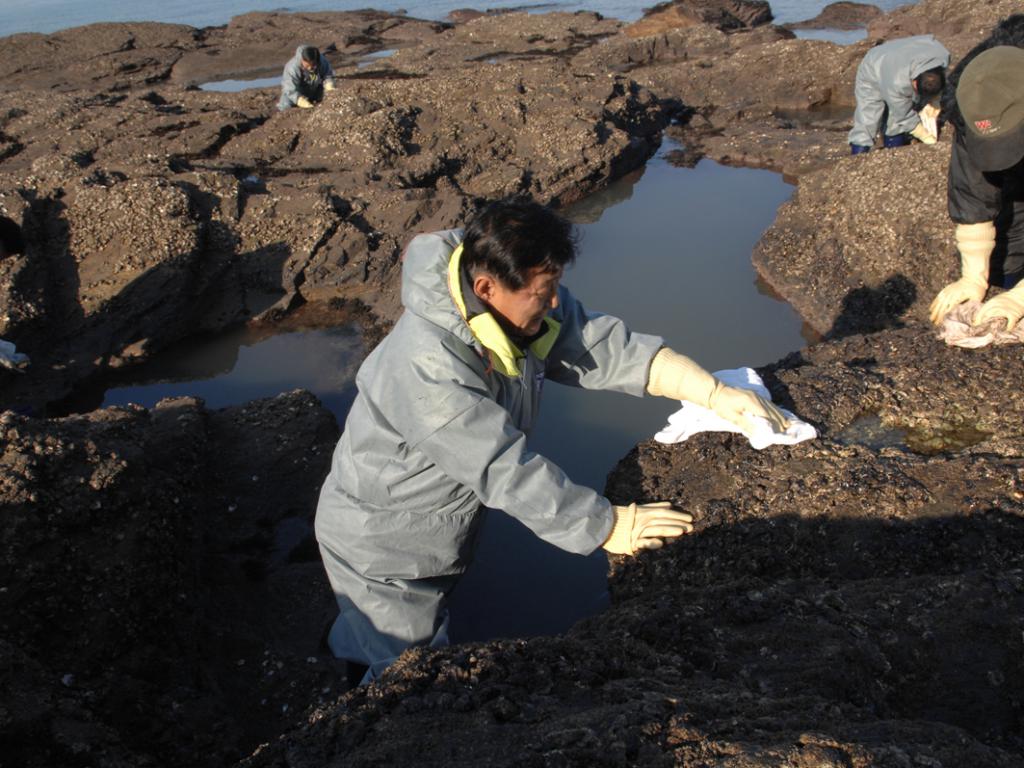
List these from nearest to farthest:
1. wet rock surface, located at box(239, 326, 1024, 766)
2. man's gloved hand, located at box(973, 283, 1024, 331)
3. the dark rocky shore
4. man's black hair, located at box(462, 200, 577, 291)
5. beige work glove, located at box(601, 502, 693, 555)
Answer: wet rock surface, located at box(239, 326, 1024, 766), the dark rocky shore, man's black hair, located at box(462, 200, 577, 291), beige work glove, located at box(601, 502, 693, 555), man's gloved hand, located at box(973, 283, 1024, 331)

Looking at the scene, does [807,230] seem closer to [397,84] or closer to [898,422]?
[898,422]

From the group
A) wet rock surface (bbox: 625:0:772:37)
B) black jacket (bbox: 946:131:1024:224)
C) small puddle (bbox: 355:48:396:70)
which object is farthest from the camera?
wet rock surface (bbox: 625:0:772:37)

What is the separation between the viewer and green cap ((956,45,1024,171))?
95.1 inches

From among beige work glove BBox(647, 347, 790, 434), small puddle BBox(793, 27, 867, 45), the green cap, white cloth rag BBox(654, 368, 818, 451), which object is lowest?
white cloth rag BBox(654, 368, 818, 451)

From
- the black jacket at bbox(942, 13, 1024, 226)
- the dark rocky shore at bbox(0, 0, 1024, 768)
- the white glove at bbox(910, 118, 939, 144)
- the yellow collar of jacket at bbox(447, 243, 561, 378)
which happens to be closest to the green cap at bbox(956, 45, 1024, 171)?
the black jacket at bbox(942, 13, 1024, 226)

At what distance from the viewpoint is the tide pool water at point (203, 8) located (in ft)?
70.5

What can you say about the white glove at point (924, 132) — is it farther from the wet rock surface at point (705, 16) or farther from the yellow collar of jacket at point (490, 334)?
the wet rock surface at point (705, 16)

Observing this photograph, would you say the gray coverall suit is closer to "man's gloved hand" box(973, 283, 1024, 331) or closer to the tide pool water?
"man's gloved hand" box(973, 283, 1024, 331)

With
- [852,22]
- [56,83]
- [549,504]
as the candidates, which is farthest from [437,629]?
[852,22]

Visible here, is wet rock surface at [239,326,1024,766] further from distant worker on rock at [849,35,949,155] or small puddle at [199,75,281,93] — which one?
small puddle at [199,75,281,93]

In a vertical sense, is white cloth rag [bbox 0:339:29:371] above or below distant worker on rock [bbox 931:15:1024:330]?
below

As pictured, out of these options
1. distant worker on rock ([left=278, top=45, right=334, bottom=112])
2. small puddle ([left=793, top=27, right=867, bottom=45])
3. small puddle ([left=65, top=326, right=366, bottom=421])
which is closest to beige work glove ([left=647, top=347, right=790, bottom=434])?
small puddle ([left=65, top=326, right=366, bottom=421])

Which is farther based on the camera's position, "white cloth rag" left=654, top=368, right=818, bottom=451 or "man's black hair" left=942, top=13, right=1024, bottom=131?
"man's black hair" left=942, top=13, right=1024, bottom=131

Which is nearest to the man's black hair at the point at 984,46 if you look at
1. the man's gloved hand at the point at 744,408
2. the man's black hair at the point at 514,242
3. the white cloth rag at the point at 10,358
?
the man's gloved hand at the point at 744,408
